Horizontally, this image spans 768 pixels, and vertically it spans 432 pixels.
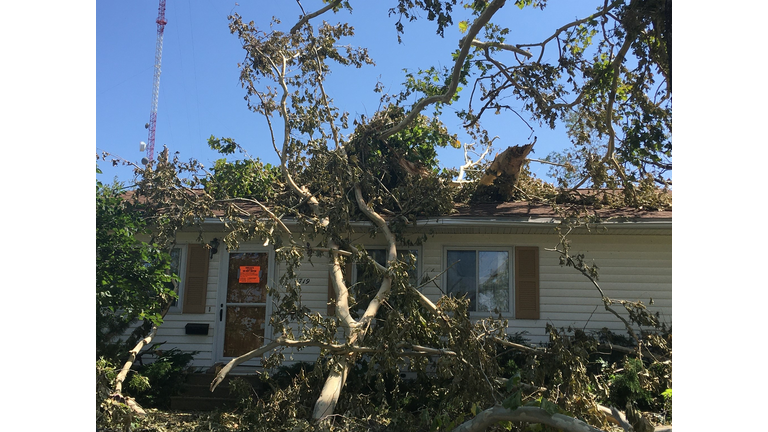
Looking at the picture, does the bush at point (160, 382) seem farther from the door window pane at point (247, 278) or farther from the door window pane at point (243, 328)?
the door window pane at point (247, 278)

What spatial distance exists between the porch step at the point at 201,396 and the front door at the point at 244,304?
0.93 meters

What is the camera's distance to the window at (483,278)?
373 inches

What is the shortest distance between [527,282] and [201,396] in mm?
5608

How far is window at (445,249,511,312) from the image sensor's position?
9.48m

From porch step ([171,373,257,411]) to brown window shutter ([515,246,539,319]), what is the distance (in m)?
4.59

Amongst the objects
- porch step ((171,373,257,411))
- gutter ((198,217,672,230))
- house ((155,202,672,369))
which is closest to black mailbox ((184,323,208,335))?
house ((155,202,672,369))

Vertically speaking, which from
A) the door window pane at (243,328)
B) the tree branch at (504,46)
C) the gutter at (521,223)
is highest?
the tree branch at (504,46)

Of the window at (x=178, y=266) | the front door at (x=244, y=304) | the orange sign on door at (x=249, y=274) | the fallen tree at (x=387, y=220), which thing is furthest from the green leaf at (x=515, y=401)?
the window at (x=178, y=266)

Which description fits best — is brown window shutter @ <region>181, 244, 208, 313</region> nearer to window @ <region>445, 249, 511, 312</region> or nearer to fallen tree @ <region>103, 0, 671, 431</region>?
fallen tree @ <region>103, 0, 671, 431</region>

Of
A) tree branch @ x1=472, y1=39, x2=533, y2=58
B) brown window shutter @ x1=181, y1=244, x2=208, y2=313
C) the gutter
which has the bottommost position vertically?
brown window shutter @ x1=181, y1=244, x2=208, y2=313

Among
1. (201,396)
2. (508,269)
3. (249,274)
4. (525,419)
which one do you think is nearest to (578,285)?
(508,269)

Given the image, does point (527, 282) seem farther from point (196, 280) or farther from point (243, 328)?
point (196, 280)

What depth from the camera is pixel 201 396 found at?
823 cm
